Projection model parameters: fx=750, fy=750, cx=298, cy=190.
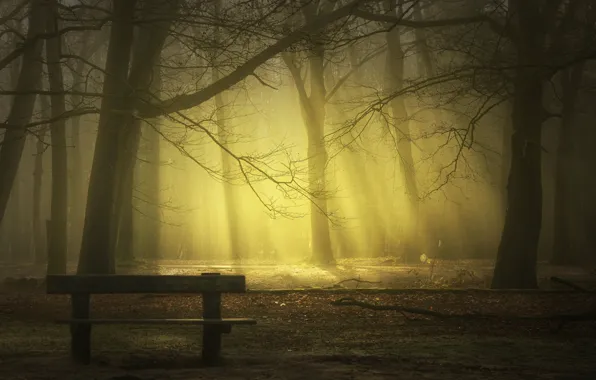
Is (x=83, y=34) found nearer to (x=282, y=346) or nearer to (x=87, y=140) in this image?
(x=87, y=140)

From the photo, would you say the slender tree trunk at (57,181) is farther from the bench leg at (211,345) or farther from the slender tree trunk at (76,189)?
the slender tree trunk at (76,189)

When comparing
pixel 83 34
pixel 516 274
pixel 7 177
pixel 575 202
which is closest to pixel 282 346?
pixel 516 274

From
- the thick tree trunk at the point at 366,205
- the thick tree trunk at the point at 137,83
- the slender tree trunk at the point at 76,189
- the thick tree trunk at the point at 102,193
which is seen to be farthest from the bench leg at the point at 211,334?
the thick tree trunk at the point at 366,205

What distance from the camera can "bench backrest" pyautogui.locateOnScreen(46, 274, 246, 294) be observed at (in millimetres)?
7641

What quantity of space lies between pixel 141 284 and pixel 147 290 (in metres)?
0.09

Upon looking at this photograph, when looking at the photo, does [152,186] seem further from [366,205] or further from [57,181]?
[57,181]

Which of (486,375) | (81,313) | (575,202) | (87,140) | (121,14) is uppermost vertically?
(87,140)

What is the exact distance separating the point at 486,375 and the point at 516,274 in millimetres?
9431

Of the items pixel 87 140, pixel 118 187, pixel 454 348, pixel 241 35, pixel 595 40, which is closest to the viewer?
pixel 454 348

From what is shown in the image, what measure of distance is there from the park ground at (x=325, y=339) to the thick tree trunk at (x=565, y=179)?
13273 millimetres

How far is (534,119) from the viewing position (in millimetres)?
16422

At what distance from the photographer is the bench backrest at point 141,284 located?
25.1ft

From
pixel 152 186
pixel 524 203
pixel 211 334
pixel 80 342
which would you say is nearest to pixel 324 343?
pixel 211 334

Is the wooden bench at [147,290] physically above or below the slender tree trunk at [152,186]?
below
